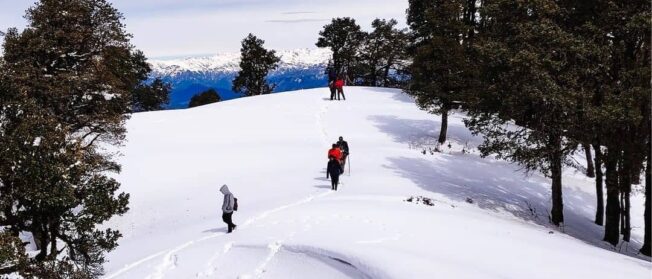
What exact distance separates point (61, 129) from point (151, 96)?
51.4 meters

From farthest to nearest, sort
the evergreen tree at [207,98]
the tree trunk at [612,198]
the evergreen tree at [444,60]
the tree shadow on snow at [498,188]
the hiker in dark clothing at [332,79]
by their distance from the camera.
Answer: the evergreen tree at [207,98], the hiker in dark clothing at [332,79], the evergreen tree at [444,60], the tree shadow on snow at [498,188], the tree trunk at [612,198]

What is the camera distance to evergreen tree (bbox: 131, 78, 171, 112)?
60750mm

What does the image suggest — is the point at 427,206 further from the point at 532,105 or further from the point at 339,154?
the point at 532,105

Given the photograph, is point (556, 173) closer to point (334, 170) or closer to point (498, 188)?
point (498, 188)

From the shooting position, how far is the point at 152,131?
114ft

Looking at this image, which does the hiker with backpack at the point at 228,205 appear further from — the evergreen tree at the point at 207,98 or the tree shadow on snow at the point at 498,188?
the evergreen tree at the point at 207,98

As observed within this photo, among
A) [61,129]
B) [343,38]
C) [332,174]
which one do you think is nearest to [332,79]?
[343,38]

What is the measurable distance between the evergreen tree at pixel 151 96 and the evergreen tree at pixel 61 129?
41627 mm

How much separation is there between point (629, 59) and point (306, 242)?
15.0 m

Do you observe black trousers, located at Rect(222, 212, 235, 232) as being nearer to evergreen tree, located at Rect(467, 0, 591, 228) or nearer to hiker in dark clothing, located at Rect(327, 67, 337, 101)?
evergreen tree, located at Rect(467, 0, 591, 228)

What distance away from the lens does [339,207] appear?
1666 cm

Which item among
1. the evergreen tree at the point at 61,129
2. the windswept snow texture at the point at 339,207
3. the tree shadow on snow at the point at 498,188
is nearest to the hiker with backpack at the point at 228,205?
the windswept snow texture at the point at 339,207

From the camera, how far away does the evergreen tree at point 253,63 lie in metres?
63.8

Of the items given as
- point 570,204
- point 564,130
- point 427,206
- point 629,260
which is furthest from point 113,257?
point 570,204
